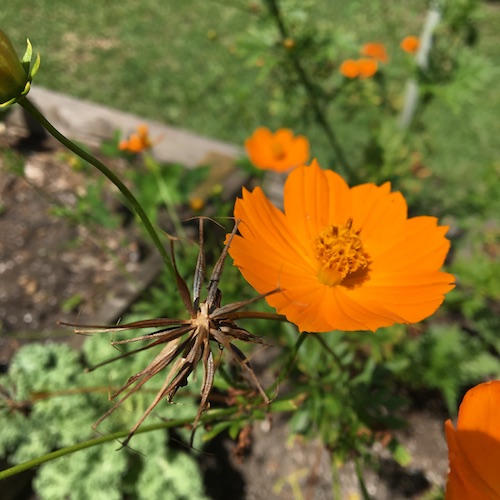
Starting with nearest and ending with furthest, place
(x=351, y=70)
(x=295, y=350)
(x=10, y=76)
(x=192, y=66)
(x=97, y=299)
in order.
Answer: (x=10, y=76) < (x=295, y=350) < (x=97, y=299) < (x=351, y=70) < (x=192, y=66)

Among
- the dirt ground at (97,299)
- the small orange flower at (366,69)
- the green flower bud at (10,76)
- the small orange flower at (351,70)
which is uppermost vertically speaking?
the green flower bud at (10,76)

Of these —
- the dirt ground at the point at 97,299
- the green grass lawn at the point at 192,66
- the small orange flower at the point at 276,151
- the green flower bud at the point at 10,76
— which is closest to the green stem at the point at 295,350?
the green flower bud at the point at 10,76

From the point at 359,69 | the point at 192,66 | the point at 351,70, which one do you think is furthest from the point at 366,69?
the point at 192,66

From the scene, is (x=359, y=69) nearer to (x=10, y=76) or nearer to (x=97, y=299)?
(x=97, y=299)

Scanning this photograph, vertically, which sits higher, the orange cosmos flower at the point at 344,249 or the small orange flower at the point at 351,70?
the orange cosmos flower at the point at 344,249

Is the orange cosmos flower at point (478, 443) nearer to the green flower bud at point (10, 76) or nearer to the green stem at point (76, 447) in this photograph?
the green stem at point (76, 447)

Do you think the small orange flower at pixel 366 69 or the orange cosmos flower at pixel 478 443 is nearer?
the orange cosmos flower at pixel 478 443

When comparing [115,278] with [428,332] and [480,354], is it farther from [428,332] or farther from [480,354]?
[480,354]
